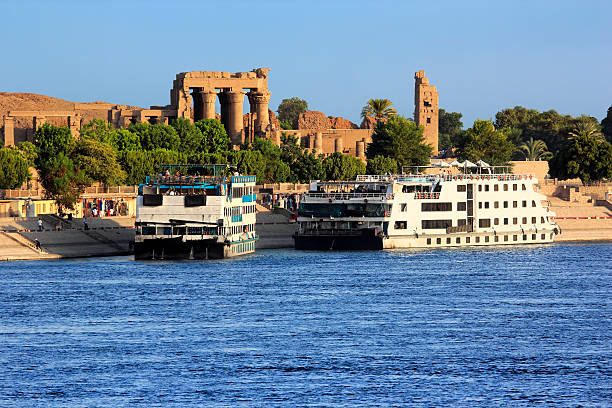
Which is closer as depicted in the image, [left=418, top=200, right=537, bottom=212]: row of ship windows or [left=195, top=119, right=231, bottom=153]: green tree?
[left=418, top=200, right=537, bottom=212]: row of ship windows

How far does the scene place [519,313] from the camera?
227ft

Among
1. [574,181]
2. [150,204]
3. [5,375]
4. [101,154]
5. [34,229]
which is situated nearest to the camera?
[5,375]

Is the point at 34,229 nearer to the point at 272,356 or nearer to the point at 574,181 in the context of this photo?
the point at 272,356

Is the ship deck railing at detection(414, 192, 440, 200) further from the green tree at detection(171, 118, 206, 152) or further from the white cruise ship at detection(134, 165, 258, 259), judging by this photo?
the green tree at detection(171, 118, 206, 152)

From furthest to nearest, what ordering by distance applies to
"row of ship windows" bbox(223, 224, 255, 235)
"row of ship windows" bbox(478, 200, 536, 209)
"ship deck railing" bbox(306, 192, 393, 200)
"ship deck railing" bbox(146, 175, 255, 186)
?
"row of ship windows" bbox(478, 200, 536, 209) < "ship deck railing" bbox(306, 192, 393, 200) < "row of ship windows" bbox(223, 224, 255, 235) < "ship deck railing" bbox(146, 175, 255, 186)

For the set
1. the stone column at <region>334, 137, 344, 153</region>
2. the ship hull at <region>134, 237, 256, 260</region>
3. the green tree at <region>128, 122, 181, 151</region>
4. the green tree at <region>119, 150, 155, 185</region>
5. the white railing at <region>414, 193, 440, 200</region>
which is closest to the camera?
the ship hull at <region>134, 237, 256, 260</region>

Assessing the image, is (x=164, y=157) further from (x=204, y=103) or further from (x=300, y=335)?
(x=300, y=335)

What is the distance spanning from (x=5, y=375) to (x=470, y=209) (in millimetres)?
66543

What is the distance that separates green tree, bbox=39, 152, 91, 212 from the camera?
363ft

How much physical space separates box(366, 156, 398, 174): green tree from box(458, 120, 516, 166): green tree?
20.3m

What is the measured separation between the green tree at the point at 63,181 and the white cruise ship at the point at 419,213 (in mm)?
20788

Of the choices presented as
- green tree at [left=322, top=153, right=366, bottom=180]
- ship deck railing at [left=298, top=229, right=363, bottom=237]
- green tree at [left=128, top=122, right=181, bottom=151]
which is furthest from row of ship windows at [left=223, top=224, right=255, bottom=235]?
green tree at [left=322, top=153, right=366, bottom=180]

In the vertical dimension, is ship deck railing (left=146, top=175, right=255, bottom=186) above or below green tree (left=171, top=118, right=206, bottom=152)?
below

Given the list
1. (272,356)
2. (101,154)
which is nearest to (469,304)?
(272,356)
